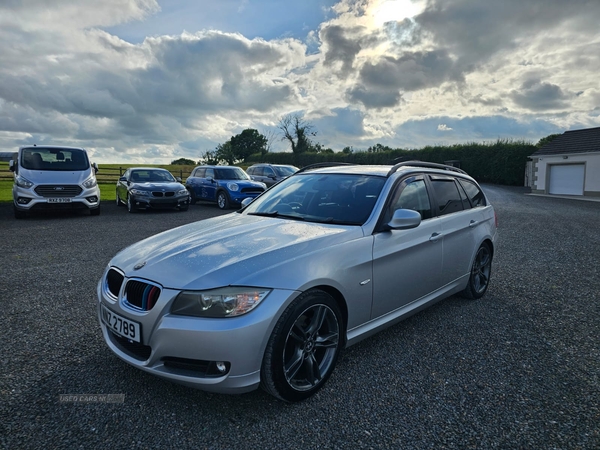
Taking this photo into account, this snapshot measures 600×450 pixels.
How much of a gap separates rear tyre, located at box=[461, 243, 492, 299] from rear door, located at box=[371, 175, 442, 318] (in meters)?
0.96

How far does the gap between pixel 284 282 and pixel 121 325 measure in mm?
1130

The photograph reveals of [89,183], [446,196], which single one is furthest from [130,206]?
[446,196]

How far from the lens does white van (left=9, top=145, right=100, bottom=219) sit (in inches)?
454

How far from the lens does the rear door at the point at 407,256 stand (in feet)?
10.9

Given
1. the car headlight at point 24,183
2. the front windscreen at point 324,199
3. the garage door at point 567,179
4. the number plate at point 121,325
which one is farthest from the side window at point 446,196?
the garage door at point 567,179

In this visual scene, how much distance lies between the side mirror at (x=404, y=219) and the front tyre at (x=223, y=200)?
12778 mm

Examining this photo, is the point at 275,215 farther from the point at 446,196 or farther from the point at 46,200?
the point at 46,200

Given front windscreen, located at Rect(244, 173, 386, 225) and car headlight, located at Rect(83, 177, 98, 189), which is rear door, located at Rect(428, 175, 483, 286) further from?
car headlight, located at Rect(83, 177, 98, 189)

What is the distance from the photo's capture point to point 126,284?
2793 millimetres

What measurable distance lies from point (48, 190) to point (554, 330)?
1233cm

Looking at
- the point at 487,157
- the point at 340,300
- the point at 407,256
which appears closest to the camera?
the point at 340,300

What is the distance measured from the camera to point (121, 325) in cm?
275

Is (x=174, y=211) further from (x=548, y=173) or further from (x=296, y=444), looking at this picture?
(x=548, y=173)

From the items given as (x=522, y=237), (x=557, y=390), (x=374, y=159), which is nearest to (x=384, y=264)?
(x=557, y=390)
